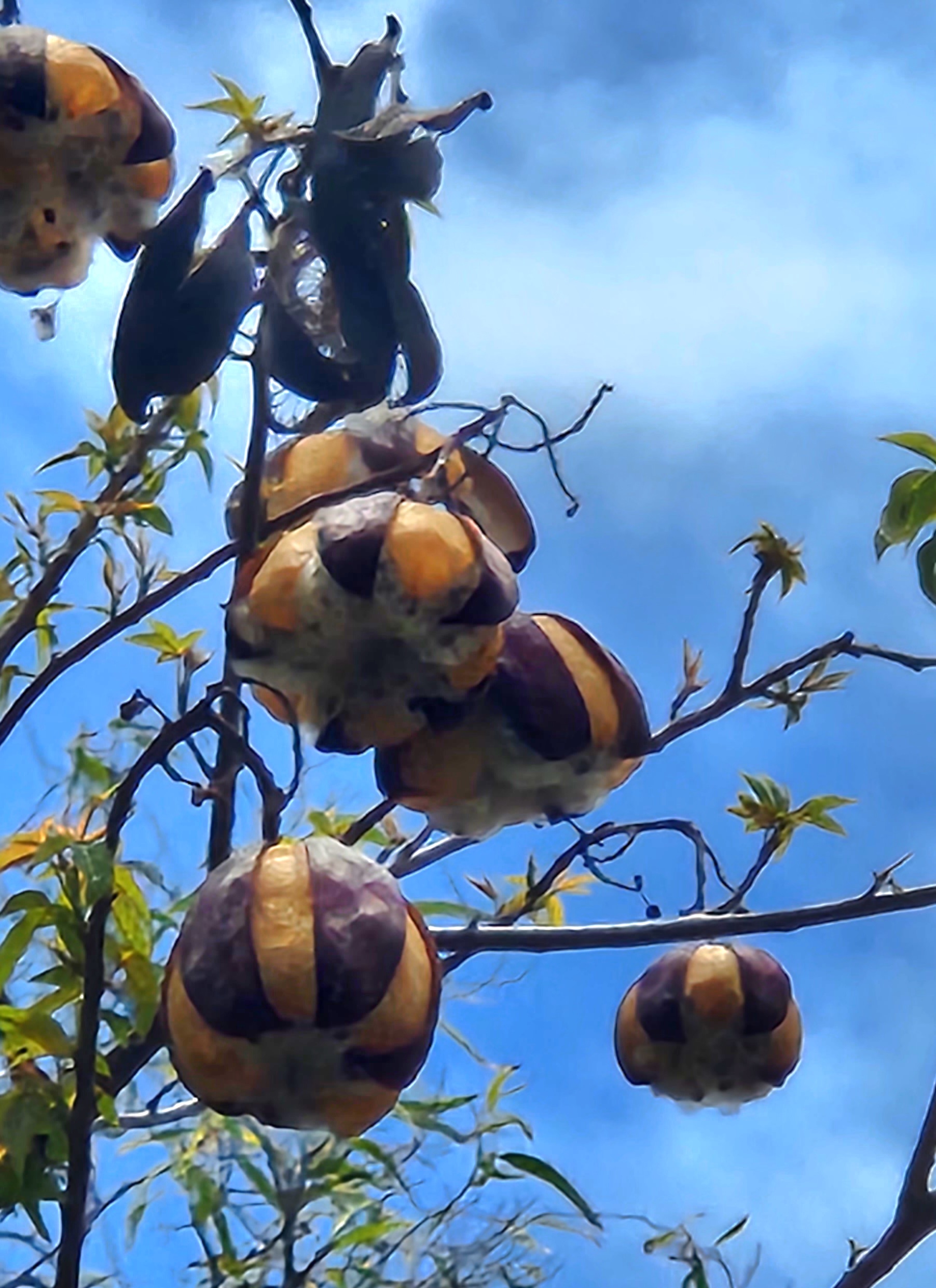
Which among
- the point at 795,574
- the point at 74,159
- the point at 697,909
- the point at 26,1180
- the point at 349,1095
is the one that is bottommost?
the point at 349,1095

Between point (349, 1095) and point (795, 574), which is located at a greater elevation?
point (795, 574)

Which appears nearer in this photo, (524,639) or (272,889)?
(272,889)

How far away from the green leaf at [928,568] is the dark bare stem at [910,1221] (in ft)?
1.17

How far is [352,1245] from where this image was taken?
177cm

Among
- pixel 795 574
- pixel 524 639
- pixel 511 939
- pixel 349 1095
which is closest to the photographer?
Result: pixel 349 1095

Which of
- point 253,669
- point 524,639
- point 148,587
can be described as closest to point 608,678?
point 524,639

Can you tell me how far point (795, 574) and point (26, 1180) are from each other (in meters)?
0.74

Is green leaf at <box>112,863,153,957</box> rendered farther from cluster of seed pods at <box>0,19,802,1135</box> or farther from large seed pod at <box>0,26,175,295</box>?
large seed pod at <box>0,26,175,295</box>

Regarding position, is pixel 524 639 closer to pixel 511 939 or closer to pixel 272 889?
pixel 272 889

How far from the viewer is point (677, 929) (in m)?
1.26

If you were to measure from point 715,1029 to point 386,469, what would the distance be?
2.10ft

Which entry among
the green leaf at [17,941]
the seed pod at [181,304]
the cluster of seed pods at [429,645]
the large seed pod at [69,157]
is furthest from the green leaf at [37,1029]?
the large seed pod at [69,157]

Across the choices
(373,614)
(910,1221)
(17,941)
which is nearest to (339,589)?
(373,614)

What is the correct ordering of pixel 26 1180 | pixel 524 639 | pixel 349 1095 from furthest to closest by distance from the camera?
pixel 26 1180
pixel 524 639
pixel 349 1095
